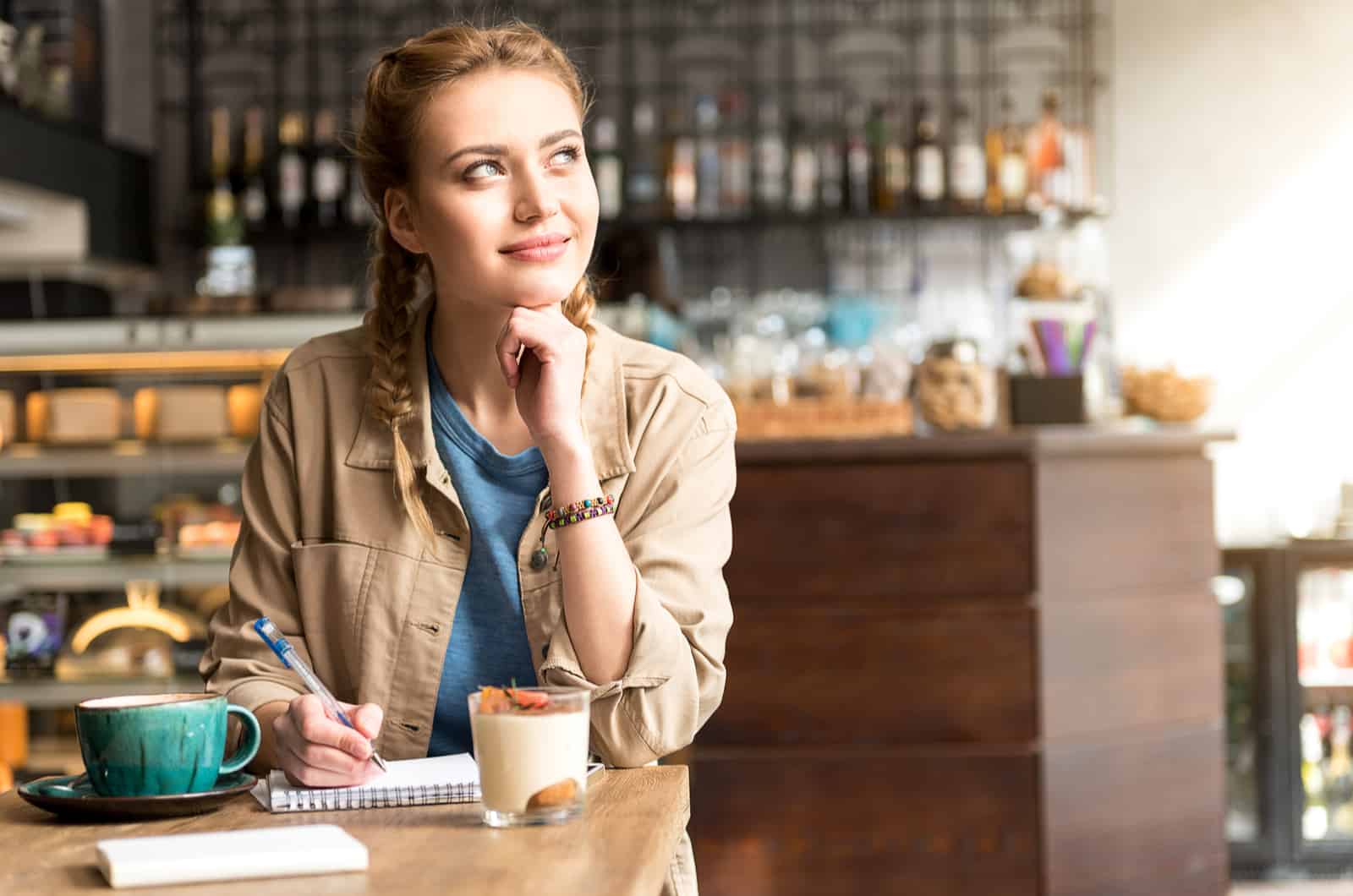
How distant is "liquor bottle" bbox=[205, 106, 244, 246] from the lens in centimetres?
592

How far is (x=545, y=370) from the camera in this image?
4.48 ft

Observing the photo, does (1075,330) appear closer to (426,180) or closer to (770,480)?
(770,480)

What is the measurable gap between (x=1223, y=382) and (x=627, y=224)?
7.22ft

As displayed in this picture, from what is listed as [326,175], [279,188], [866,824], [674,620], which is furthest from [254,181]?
[674,620]

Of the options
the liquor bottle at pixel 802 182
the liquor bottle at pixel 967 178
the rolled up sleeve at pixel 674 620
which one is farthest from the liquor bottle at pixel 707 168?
the rolled up sleeve at pixel 674 620

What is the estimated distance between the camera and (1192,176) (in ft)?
18.7

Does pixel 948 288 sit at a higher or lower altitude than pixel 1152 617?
higher

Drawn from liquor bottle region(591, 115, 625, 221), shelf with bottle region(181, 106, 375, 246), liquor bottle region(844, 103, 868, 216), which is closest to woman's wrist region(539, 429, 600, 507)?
liquor bottle region(591, 115, 625, 221)

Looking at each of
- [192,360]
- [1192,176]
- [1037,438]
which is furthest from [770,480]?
[1192,176]

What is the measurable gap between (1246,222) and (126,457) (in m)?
3.92

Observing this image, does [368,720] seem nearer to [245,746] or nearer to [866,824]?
[245,746]

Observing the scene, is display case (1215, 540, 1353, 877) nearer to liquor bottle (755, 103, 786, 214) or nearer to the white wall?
the white wall

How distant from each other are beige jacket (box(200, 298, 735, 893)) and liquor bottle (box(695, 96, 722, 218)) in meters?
4.28

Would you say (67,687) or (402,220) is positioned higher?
(402,220)
